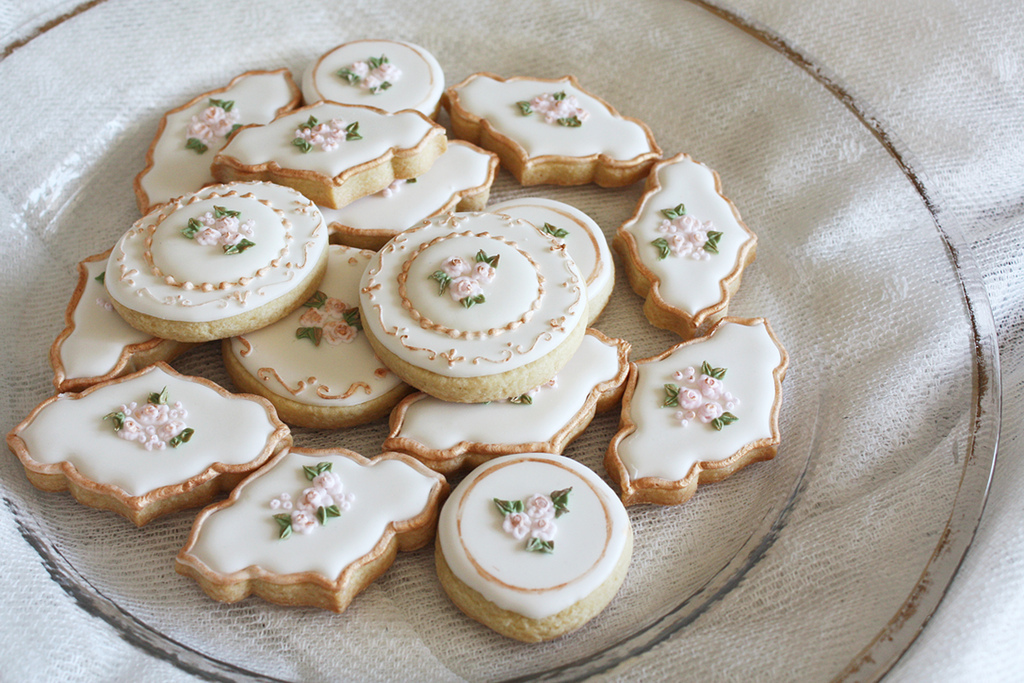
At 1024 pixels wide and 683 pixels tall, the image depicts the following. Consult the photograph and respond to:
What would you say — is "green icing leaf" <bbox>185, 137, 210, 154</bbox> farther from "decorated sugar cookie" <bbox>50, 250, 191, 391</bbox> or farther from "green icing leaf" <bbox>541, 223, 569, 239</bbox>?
"green icing leaf" <bbox>541, 223, 569, 239</bbox>

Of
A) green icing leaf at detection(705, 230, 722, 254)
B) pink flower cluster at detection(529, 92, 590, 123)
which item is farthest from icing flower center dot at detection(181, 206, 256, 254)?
green icing leaf at detection(705, 230, 722, 254)

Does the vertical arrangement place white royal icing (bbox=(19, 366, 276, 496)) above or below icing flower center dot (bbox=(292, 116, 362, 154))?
below

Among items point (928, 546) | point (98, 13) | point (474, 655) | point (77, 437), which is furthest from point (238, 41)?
point (928, 546)

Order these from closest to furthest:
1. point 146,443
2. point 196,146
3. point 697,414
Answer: point 146,443 → point 697,414 → point 196,146

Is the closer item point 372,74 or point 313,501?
point 313,501

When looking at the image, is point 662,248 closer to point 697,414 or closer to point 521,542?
point 697,414

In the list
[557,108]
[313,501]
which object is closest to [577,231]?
[557,108]

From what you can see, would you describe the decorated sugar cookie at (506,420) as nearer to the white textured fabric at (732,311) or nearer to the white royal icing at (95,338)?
the white textured fabric at (732,311)
